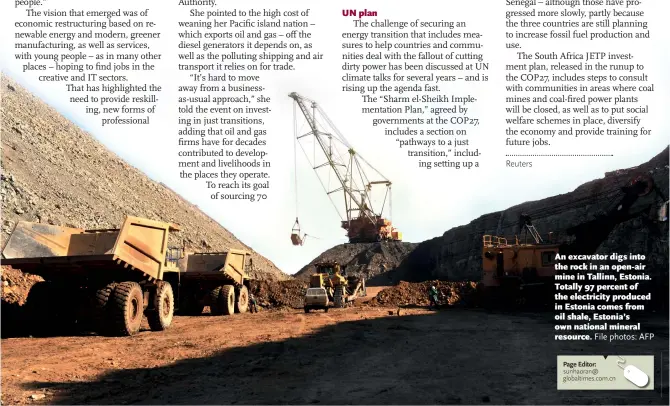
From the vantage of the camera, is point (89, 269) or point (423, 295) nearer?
point (89, 269)

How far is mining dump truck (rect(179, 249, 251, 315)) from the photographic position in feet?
68.2

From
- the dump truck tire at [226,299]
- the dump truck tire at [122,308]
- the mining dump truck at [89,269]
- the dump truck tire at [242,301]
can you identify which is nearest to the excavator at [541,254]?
the dump truck tire at [242,301]

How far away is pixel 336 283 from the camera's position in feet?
84.8

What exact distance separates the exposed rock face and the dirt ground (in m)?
9.32

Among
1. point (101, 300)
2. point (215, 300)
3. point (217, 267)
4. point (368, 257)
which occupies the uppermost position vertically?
point (217, 267)

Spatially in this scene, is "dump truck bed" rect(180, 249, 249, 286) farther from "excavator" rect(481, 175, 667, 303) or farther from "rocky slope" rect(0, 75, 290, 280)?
"excavator" rect(481, 175, 667, 303)

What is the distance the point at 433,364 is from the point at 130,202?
33.6 meters

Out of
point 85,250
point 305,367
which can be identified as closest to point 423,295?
point 85,250

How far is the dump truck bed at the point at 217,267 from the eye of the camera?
805 inches

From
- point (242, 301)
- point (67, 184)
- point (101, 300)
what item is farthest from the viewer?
point (67, 184)

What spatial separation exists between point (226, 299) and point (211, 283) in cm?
99

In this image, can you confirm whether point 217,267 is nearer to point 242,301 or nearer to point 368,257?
point 242,301

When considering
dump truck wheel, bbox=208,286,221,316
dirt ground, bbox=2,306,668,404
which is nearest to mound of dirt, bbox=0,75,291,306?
dump truck wheel, bbox=208,286,221,316

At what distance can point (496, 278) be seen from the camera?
79.3 feet
